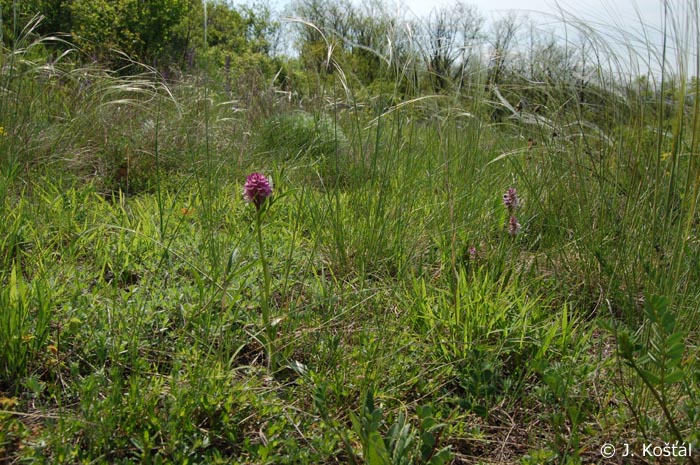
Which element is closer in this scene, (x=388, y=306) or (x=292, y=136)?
(x=388, y=306)

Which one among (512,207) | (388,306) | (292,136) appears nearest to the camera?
(388,306)

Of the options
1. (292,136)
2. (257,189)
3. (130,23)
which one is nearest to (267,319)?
(257,189)

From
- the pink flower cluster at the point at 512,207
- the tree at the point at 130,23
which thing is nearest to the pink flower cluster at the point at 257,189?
the pink flower cluster at the point at 512,207

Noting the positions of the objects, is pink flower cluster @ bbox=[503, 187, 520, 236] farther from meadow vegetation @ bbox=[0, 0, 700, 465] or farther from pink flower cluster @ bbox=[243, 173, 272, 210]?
pink flower cluster @ bbox=[243, 173, 272, 210]

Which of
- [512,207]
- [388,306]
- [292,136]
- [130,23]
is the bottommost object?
[388,306]

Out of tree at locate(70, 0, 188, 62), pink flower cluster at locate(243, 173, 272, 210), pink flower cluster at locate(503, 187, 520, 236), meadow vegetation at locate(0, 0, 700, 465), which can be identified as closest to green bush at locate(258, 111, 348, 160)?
meadow vegetation at locate(0, 0, 700, 465)

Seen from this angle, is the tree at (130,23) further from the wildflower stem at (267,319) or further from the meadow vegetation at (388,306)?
the wildflower stem at (267,319)

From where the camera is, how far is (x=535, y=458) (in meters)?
1.09

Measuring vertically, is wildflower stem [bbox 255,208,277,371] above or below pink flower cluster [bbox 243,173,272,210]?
below

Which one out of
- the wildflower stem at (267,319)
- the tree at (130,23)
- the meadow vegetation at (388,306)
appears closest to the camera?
the meadow vegetation at (388,306)

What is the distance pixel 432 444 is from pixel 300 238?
50.4 inches

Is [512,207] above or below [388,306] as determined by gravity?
above

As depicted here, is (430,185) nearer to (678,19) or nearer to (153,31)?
(678,19)

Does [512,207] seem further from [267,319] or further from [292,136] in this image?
[292,136]
